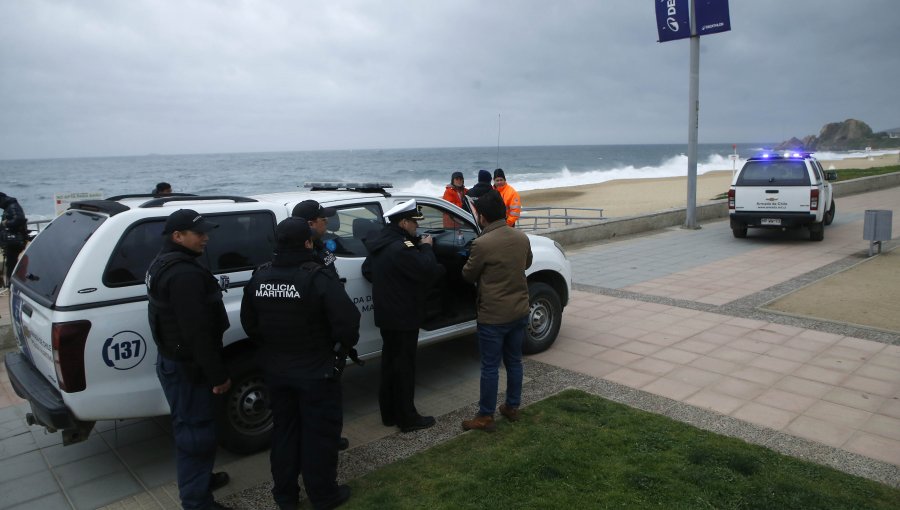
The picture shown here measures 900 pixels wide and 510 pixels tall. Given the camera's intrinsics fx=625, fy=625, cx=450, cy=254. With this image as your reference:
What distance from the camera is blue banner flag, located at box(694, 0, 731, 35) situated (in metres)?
14.1

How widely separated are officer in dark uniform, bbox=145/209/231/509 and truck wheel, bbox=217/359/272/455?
0.54 metres

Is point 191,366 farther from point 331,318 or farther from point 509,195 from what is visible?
point 509,195

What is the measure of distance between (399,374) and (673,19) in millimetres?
13082

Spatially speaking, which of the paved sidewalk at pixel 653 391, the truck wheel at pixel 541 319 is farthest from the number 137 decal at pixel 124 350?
the truck wheel at pixel 541 319

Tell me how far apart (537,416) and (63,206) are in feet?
27.0

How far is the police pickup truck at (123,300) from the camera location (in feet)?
12.3

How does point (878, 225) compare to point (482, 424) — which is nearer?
point (482, 424)

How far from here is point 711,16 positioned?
14.3m

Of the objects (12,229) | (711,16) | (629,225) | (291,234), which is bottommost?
(629,225)

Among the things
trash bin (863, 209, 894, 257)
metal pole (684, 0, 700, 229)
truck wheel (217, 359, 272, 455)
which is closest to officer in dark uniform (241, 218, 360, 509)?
truck wheel (217, 359, 272, 455)

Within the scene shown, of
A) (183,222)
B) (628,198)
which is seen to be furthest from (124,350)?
(628,198)

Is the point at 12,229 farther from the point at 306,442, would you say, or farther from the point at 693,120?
the point at 693,120

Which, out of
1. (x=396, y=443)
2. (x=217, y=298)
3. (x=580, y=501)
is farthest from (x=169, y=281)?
(x=580, y=501)

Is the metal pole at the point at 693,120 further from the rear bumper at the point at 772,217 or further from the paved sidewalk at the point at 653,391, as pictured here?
the paved sidewalk at the point at 653,391
